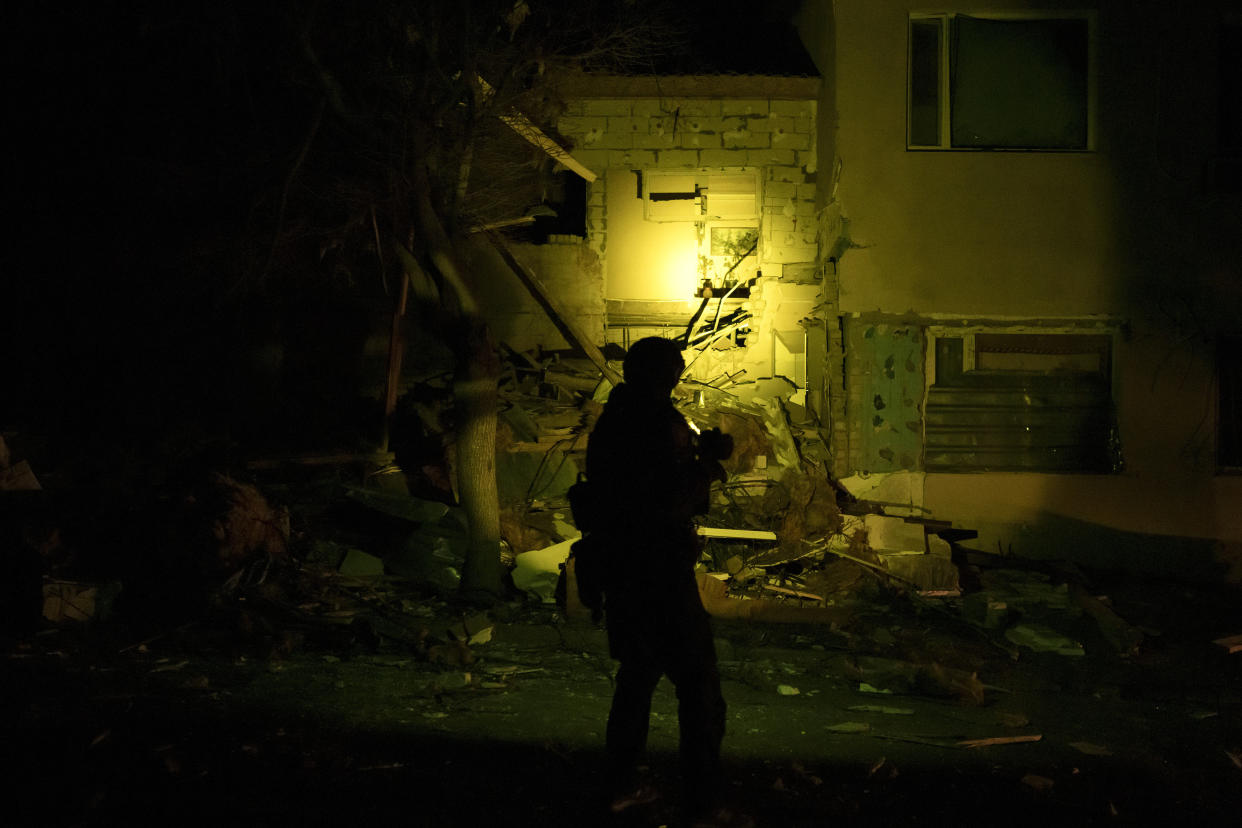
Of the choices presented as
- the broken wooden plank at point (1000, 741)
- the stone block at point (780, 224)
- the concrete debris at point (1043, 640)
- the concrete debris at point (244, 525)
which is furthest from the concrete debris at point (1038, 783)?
the stone block at point (780, 224)

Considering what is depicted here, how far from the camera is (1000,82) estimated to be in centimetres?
1025

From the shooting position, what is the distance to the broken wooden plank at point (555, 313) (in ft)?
36.0

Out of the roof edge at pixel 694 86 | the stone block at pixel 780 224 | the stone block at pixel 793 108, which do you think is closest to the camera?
the roof edge at pixel 694 86

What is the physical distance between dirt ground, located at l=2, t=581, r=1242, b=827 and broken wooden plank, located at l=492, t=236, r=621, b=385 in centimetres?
407

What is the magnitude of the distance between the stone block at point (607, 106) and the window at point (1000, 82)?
10.8 ft

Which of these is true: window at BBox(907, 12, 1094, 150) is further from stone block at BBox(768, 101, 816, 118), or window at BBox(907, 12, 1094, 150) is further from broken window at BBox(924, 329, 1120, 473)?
broken window at BBox(924, 329, 1120, 473)

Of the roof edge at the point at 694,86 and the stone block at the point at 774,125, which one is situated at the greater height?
the roof edge at the point at 694,86

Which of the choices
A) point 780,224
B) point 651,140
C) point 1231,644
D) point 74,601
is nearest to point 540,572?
point 74,601

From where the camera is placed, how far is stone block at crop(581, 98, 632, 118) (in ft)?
37.9

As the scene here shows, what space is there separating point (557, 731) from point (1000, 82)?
27.7ft

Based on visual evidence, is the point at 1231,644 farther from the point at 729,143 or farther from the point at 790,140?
the point at 729,143

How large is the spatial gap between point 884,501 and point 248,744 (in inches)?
282

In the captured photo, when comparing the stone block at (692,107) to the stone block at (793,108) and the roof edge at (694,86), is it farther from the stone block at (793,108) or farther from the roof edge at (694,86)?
the stone block at (793,108)

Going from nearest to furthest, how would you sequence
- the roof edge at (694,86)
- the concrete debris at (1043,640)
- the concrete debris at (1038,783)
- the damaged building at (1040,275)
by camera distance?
the concrete debris at (1038,783)
the concrete debris at (1043,640)
the damaged building at (1040,275)
the roof edge at (694,86)
